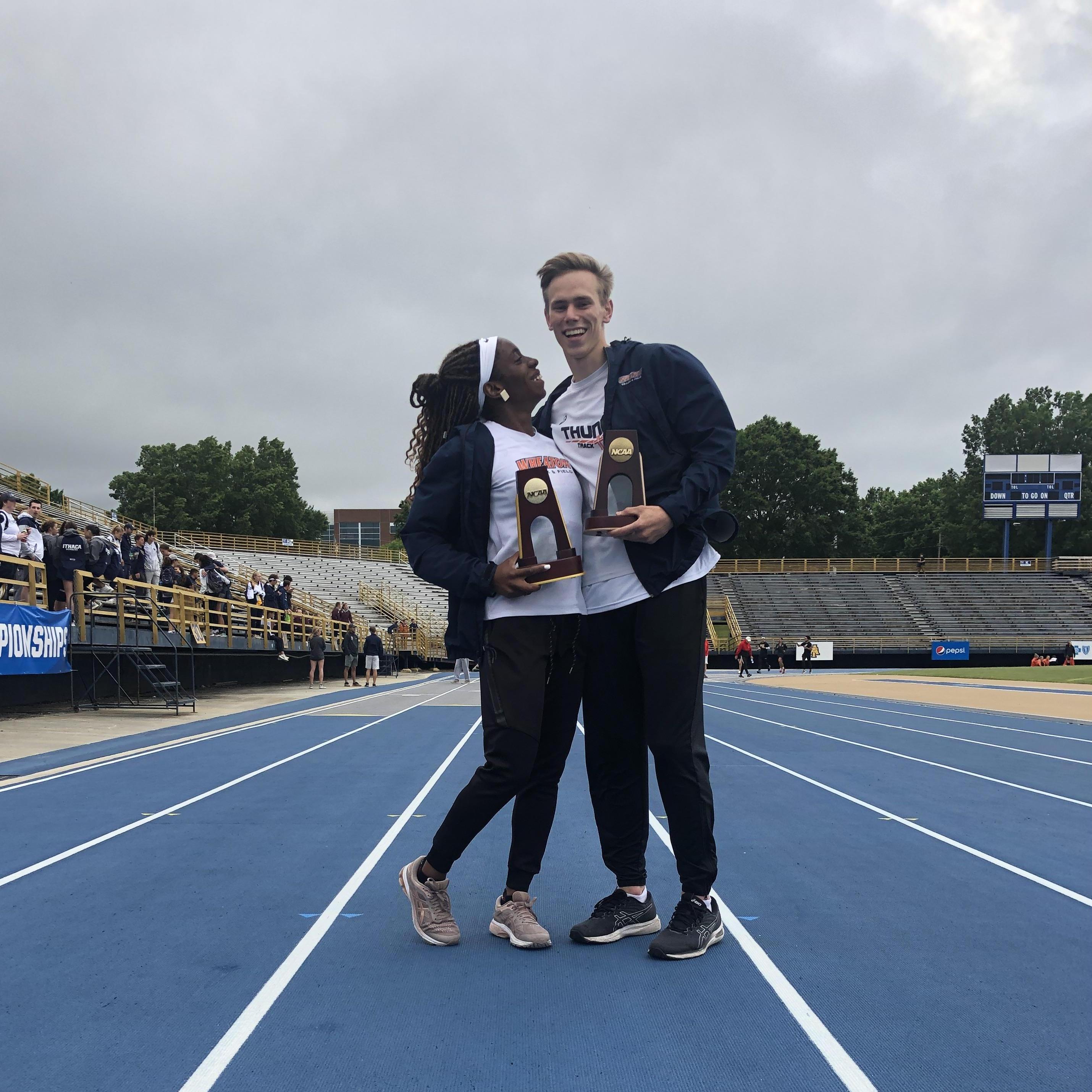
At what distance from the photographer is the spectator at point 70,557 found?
11.1 metres

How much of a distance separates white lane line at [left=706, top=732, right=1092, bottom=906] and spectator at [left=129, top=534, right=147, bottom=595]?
11.1 m

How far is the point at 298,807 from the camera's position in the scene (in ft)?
16.3

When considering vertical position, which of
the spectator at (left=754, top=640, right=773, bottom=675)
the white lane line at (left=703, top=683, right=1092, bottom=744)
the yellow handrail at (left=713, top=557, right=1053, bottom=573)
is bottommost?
the spectator at (left=754, top=640, right=773, bottom=675)

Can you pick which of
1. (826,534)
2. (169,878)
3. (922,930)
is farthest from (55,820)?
(826,534)

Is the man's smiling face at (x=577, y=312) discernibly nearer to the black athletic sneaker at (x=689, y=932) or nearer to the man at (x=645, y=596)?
the man at (x=645, y=596)

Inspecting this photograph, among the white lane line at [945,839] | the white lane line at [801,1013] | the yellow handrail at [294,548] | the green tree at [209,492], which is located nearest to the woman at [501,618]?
the white lane line at [801,1013]

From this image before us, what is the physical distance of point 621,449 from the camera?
2.53 metres

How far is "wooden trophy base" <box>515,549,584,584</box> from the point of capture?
246cm

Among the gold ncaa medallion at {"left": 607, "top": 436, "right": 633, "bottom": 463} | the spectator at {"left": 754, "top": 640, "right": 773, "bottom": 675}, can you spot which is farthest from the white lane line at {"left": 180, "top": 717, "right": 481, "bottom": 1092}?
the spectator at {"left": 754, "top": 640, "right": 773, "bottom": 675}

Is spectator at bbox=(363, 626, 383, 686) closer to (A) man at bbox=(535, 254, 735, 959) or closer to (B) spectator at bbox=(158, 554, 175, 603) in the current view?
(B) spectator at bbox=(158, 554, 175, 603)

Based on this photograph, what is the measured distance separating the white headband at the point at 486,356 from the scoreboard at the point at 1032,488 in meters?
49.3

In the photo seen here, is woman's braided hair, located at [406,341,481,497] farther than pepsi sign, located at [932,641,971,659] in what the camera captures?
No

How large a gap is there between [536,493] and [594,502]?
181 mm

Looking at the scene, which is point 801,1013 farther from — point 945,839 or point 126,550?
point 126,550
